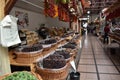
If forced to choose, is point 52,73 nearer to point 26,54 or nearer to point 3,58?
point 26,54

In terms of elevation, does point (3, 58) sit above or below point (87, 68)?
above

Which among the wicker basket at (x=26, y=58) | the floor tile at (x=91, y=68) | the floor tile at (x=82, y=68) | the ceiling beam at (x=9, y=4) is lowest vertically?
the floor tile at (x=91, y=68)

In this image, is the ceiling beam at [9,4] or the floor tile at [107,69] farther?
the floor tile at [107,69]

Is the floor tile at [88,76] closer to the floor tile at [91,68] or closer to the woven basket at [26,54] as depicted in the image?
the floor tile at [91,68]

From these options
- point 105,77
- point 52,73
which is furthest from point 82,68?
point 52,73

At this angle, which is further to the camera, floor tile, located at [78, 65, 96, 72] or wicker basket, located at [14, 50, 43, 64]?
floor tile, located at [78, 65, 96, 72]

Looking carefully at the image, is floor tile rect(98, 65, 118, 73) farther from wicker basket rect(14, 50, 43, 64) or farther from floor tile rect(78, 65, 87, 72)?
wicker basket rect(14, 50, 43, 64)

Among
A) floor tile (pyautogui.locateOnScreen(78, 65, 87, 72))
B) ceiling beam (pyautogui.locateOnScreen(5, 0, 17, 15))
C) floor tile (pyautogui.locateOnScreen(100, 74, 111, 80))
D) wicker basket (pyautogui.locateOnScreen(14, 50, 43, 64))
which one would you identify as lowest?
floor tile (pyautogui.locateOnScreen(100, 74, 111, 80))

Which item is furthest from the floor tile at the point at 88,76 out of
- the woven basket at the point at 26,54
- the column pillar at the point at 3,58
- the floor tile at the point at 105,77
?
the column pillar at the point at 3,58

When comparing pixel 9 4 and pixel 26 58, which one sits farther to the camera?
pixel 26 58

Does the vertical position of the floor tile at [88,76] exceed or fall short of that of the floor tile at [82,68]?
it falls short

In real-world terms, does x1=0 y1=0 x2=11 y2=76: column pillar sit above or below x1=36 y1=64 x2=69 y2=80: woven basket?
above

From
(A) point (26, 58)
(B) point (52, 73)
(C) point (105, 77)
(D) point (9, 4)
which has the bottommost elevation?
(C) point (105, 77)

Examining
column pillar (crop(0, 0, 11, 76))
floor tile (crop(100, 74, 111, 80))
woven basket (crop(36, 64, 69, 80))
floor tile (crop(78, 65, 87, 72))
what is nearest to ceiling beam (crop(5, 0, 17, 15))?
column pillar (crop(0, 0, 11, 76))
